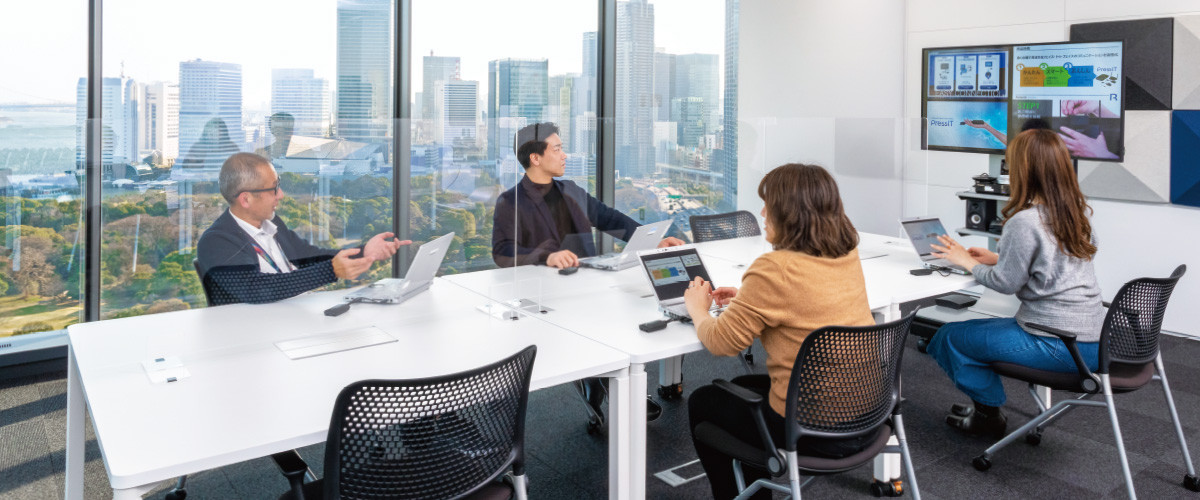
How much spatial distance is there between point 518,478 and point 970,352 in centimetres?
212

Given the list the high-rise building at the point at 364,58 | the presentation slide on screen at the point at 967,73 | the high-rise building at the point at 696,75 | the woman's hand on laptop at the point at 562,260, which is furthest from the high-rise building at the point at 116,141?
the presentation slide on screen at the point at 967,73

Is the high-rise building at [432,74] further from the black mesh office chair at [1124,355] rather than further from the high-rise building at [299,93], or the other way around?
the black mesh office chair at [1124,355]

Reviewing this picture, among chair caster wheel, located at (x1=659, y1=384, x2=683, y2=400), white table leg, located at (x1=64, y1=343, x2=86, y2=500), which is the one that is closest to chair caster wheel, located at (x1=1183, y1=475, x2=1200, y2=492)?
chair caster wheel, located at (x1=659, y1=384, x2=683, y2=400)

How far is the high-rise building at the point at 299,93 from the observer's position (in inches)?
207

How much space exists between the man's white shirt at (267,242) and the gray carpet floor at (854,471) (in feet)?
2.89

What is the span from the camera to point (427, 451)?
210 centimetres

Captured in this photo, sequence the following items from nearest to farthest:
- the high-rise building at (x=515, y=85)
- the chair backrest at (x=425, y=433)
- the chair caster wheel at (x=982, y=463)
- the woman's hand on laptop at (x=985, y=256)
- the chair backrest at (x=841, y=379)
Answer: the chair backrest at (x=425, y=433) → the chair backrest at (x=841, y=379) → the chair caster wheel at (x=982, y=463) → the woman's hand on laptop at (x=985, y=256) → the high-rise building at (x=515, y=85)

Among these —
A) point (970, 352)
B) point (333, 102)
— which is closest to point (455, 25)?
point (333, 102)

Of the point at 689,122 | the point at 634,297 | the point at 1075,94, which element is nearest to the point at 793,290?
the point at 634,297

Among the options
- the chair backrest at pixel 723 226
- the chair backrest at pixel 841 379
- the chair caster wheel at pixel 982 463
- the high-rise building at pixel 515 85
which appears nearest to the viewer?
the chair backrest at pixel 841 379

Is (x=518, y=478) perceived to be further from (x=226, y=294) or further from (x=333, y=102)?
(x=333, y=102)

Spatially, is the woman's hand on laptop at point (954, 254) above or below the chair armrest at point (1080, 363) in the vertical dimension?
above

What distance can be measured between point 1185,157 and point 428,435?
202 inches

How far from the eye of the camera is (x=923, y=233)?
4.25 metres
